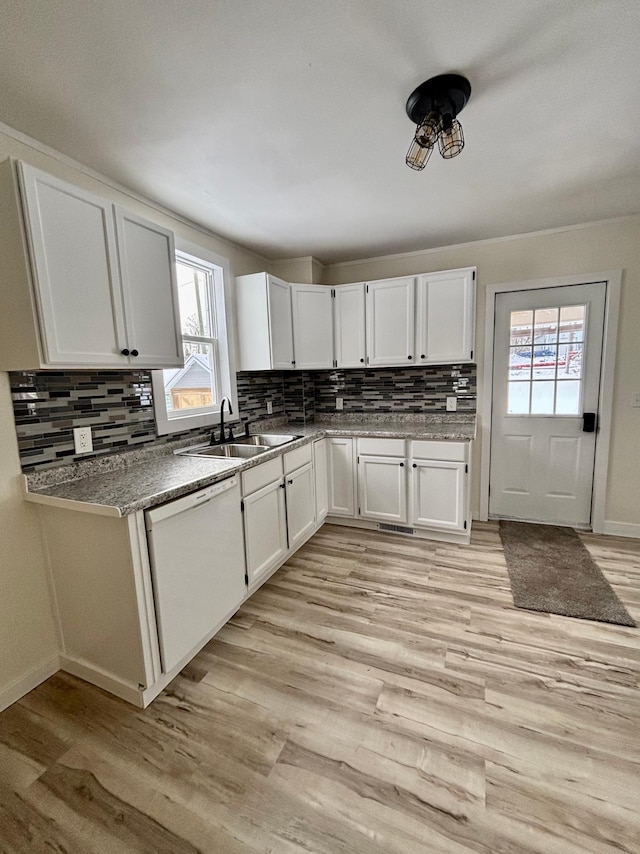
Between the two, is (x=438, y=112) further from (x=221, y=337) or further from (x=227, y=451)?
(x=227, y=451)

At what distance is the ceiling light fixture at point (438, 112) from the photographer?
1353 millimetres

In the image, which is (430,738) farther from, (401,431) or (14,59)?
(14,59)

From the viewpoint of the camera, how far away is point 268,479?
7.64 feet

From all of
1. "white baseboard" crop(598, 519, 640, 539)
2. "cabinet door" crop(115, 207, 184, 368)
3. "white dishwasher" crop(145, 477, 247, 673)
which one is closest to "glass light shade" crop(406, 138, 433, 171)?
"cabinet door" crop(115, 207, 184, 368)

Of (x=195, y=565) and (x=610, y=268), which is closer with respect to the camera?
(x=195, y=565)

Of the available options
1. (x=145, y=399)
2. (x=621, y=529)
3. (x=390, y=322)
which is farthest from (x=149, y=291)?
(x=621, y=529)

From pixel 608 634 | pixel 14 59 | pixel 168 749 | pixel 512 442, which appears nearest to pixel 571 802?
pixel 608 634

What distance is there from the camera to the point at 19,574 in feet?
5.34

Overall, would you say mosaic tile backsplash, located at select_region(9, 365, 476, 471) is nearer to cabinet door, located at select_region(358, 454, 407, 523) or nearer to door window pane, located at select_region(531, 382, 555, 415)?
door window pane, located at select_region(531, 382, 555, 415)

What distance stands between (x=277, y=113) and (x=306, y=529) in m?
2.52

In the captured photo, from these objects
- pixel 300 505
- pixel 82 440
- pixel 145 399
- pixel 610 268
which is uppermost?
pixel 610 268

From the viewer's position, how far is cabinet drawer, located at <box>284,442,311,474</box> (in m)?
2.55

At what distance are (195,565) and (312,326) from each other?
2.27m

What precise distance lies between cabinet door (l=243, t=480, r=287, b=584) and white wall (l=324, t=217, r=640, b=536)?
6.69 ft
